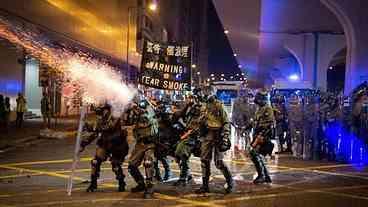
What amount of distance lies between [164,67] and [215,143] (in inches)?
183

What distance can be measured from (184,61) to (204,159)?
500 centimetres

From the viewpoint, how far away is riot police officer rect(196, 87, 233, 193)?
883cm

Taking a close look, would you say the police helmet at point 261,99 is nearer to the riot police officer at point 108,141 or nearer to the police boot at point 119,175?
the riot police officer at point 108,141

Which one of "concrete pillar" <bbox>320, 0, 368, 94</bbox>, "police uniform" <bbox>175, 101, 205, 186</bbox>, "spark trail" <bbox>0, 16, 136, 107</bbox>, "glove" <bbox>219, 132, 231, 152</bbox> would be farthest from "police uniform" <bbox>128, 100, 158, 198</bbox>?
"concrete pillar" <bbox>320, 0, 368, 94</bbox>

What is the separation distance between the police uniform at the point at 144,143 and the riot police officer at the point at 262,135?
229 centimetres

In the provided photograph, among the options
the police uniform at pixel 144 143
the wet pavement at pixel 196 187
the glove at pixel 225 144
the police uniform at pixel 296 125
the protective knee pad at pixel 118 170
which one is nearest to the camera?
the wet pavement at pixel 196 187

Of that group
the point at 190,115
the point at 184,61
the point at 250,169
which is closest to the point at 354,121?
the point at 250,169

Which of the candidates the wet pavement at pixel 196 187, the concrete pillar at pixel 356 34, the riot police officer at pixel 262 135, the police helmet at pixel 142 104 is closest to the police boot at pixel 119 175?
the wet pavement at pixel 196 187

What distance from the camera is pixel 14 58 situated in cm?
2392

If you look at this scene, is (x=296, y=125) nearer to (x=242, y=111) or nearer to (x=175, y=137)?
(x=242, y=111)

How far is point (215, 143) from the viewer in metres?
8.91

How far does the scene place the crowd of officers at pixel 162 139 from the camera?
8.54m

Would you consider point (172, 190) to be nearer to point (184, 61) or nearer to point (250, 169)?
point (250, 169)

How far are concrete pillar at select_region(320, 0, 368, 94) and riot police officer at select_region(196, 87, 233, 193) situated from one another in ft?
41.9
